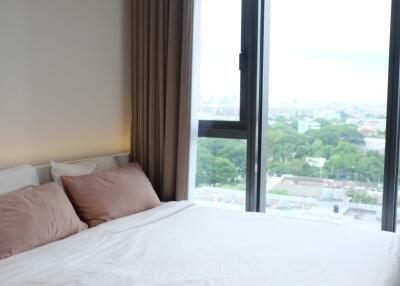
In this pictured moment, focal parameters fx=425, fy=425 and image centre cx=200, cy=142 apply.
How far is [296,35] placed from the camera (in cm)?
292

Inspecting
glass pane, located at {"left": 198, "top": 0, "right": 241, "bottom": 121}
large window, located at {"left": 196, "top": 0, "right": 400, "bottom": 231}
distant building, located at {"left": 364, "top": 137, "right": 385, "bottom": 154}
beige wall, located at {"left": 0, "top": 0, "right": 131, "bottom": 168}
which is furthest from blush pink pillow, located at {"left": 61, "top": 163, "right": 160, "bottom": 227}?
distant building, located at {"left": 364, "top": 137, "right": 385, "bottom": 154}

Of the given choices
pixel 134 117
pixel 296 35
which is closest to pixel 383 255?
pixel 296 35

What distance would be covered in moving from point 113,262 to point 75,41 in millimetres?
1599

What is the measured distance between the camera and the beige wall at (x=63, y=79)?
2.40 m

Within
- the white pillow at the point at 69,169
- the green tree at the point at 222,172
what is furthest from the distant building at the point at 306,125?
the white pillow at the point at 69,169

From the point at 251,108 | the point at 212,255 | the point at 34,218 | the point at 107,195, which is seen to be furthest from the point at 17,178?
the point at 251,108

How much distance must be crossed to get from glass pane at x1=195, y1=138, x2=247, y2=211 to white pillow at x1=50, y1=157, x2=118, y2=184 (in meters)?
0.67

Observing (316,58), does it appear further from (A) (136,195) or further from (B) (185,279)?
(B) (185,279)

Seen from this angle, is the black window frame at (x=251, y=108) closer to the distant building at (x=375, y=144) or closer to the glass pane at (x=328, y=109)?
the glass pane at (x=328, y=109)

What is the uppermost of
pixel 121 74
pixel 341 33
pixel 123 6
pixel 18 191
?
pixel 123 6

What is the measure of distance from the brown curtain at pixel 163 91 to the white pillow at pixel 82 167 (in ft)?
1.10

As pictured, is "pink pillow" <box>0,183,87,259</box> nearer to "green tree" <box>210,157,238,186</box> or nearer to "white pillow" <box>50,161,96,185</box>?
"white pillow" <box>50,161,96,185</box>

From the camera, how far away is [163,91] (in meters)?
3.10

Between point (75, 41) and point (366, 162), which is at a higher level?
point (75, 41)
